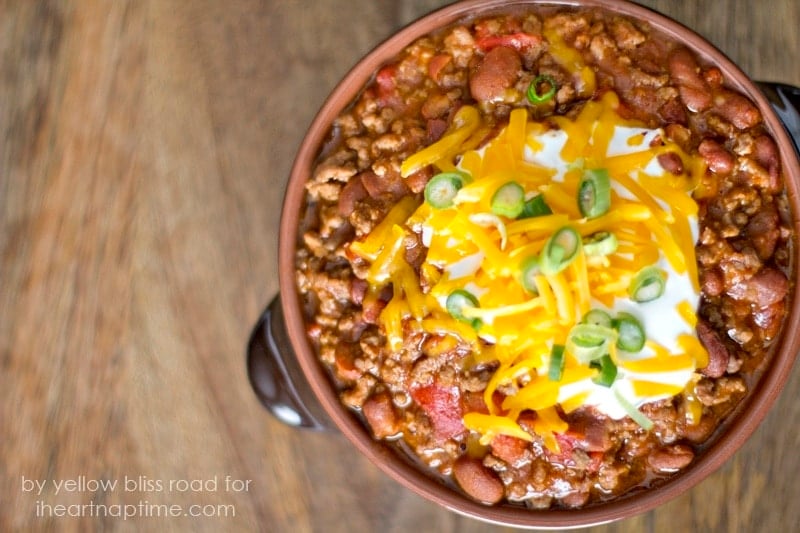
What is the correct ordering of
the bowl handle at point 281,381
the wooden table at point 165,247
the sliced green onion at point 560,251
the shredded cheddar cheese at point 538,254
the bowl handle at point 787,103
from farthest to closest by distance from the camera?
the wooden table at point 165,247
the bowl handle at point 281,381
the bowl handle at point 787,103
the shredded cheddar cheese at point 538,254
the sliced green onion at point 560,251

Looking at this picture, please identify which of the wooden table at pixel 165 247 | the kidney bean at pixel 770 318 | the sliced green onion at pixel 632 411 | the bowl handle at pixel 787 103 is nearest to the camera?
the sliced green onion at pixel 632 411

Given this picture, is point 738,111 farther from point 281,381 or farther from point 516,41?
point 281,381

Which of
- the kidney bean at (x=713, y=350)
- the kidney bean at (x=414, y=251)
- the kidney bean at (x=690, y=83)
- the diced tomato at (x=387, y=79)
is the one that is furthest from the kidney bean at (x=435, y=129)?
the kidney bean at (x=713, y=350)

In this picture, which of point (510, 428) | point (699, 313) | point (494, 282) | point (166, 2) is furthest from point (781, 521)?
point (166, 2)

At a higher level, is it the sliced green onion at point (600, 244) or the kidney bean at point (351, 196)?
the sliced green onion at point (600, 244)

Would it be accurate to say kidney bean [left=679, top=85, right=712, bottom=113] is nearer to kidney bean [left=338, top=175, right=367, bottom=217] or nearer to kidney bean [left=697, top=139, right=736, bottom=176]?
kidney bean [left=697, top=139, right=736, bottom=176]

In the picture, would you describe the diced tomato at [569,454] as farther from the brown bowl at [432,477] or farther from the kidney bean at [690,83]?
the kidney bean at [690,83]

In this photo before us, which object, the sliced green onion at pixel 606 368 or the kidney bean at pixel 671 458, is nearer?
the sliced green onion at pixel 606 368
